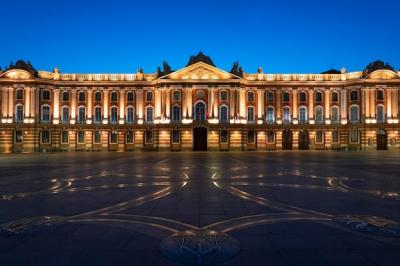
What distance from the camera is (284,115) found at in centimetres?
5734

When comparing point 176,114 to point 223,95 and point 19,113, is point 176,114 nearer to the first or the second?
point 223,95

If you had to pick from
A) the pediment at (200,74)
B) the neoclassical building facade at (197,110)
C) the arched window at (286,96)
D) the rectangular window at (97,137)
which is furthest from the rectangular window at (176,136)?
the arched window at (286,96)

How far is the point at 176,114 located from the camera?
5497 centimetres

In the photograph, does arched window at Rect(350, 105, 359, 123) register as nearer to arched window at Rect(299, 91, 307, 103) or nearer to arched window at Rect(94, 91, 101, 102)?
arched window at Rect(299, 91, 307, 103)

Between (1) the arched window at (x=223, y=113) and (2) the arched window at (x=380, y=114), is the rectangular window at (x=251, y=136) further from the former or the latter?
(2) the arched window at (x=380, y=114)

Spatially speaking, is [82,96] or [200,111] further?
[82,96]

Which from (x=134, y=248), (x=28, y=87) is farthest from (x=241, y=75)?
(x=134, y=248)

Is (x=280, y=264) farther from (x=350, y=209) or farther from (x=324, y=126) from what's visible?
(x=324, y=126)

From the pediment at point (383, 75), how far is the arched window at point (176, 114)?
108ft

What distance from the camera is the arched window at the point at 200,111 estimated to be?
2154 inches

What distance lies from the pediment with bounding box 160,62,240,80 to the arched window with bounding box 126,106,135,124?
831 cm

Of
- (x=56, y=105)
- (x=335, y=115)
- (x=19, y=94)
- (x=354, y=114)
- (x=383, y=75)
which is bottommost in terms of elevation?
(x=335, y=115)

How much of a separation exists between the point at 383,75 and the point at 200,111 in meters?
32.0

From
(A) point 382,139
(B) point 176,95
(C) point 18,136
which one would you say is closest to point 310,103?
(A) point 382,139
